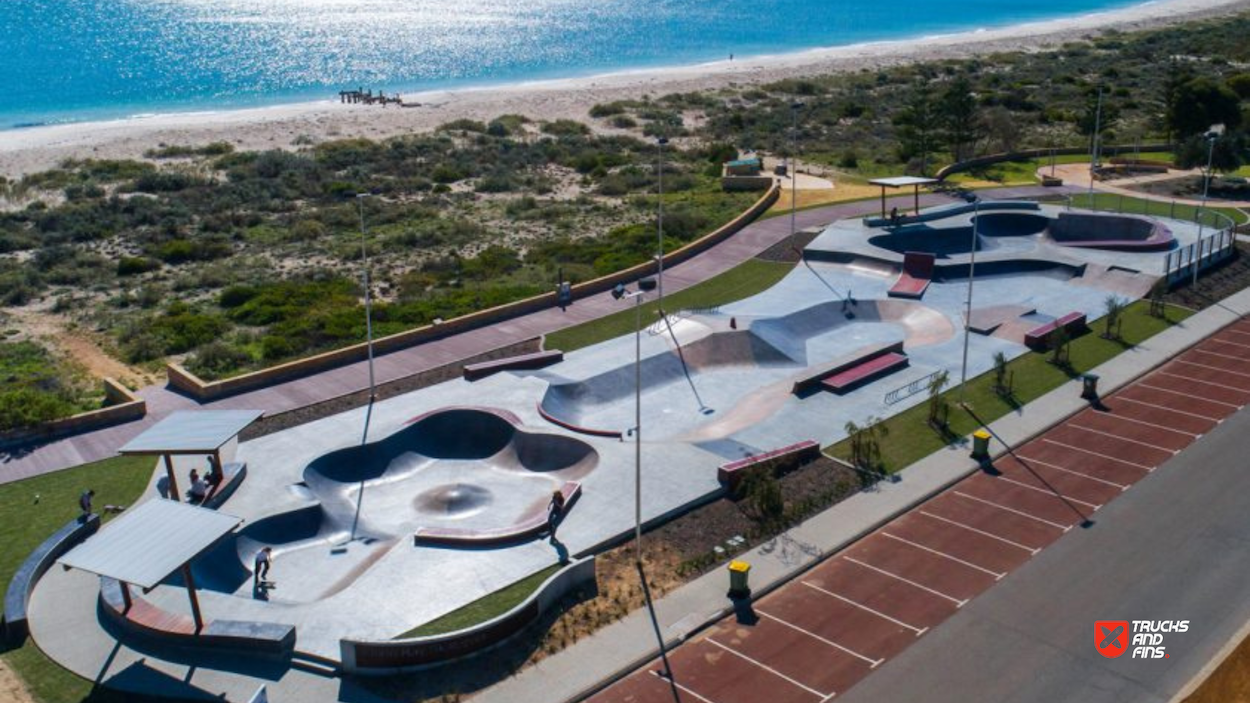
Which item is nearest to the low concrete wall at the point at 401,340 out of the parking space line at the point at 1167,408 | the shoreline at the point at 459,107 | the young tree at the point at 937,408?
the young tree at the point at 937,408

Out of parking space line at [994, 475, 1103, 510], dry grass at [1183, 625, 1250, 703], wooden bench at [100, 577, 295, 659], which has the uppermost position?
wooden bench at [100, 577, 295, 659]

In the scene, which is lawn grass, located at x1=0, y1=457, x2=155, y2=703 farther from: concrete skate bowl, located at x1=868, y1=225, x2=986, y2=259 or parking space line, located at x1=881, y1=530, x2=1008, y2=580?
concrete skate bowl, located at x1=868, y1=225, x2=986, y2=259

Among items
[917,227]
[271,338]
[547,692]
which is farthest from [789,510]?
[917,227]

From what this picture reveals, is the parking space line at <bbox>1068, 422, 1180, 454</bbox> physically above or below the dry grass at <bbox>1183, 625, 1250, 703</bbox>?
above

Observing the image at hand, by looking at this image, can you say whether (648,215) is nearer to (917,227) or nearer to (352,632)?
(917,227)

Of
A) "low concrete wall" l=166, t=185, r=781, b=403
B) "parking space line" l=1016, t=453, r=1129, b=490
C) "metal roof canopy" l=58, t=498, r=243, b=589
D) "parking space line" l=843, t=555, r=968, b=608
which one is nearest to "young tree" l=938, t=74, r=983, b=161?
"low concrete wall" l=166, t=185, r=781, b=403

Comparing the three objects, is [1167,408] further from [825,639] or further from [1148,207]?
[1148,207]

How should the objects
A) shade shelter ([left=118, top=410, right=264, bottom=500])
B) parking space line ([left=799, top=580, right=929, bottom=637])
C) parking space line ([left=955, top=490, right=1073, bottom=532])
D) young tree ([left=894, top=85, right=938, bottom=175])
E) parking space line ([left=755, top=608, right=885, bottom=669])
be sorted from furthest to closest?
young tree ([left=894, top=85, right=938, bottom=175]) < parking space line ([left=955, top=490, right=1073, bottom=532]) < shade shelter ([left=118, top=410, right=264, bottom=500]) < parking space line ([left=799, top=580, right=929, bottom=637]) < parking space line ([left=755, top=608, right=885, bottom=669])
